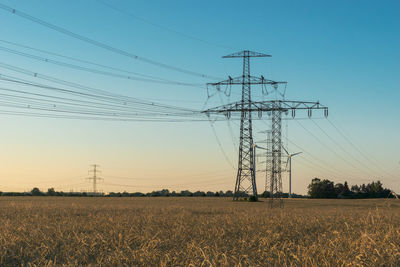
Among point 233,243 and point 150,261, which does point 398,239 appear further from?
point 150,261

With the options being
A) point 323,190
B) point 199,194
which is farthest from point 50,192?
point 323,190

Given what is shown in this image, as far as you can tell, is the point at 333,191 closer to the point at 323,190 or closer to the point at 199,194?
the point at 323,190

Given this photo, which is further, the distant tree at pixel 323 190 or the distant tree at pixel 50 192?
the distant tree at pixel 323 190

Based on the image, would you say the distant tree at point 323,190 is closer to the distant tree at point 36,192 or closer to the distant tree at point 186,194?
the distant tree at point 186,194

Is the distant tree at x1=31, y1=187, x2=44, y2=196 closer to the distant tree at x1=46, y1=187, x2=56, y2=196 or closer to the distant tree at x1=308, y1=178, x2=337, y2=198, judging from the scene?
the distant tree at x1=46, y1=187, x2=56, y2=196

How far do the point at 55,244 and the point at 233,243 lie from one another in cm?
481

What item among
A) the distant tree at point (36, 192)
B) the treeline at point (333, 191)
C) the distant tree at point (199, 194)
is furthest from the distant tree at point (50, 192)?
the treeline at point (333, 191)

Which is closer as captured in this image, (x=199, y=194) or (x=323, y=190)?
(x=199, y=194)

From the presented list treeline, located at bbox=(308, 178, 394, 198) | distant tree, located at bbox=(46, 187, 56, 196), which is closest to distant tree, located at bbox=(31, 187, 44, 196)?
distant tree, located at bbox=(46, 187, 56, 196)

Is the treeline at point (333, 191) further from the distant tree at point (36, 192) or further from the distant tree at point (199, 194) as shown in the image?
the distant tree at point (36, 192)

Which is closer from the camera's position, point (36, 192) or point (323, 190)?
point (36, 192)

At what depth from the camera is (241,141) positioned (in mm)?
66188

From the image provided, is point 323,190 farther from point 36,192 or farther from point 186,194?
point 36,192

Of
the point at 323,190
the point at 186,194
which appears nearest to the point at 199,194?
the point at 186,194
